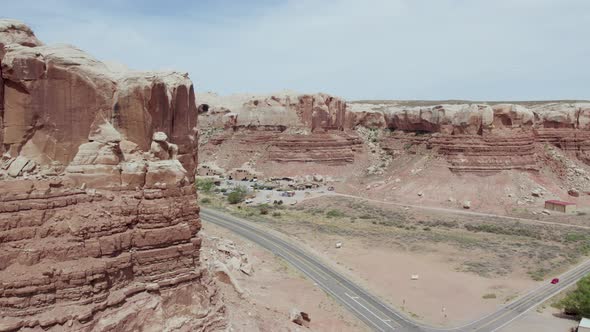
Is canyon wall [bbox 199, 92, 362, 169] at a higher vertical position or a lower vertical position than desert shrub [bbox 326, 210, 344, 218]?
higher

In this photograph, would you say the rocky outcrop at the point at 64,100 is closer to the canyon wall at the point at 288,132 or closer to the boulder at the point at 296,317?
the boulder at the point at 296,317

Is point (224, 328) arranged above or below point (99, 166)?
below

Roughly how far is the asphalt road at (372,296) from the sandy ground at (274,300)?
106 centimetres

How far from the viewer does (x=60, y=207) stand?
14.6 meters

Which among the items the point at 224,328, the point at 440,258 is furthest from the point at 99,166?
the point at 440,258

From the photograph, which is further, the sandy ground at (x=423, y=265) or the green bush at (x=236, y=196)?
the green bush at (x=236, y=196)

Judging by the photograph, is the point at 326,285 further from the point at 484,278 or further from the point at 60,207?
the point at 60,207

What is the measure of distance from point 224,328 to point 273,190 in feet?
198

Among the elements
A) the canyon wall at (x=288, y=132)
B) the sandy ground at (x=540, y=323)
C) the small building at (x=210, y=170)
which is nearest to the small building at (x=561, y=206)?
the sandy ground at (x=540, y=323)

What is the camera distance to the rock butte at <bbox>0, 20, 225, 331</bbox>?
13773mm

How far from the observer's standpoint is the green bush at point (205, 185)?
7881 cm

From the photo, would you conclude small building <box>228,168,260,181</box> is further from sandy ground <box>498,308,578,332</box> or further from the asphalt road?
sandy ground <box>498,308,578,332</box>

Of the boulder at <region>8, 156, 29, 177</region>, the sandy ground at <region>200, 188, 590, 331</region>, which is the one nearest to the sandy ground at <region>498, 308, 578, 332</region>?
the sandy ground at <region>200, 188, 590, 331</region>

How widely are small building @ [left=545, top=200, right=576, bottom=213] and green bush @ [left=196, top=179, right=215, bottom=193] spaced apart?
46905mm
